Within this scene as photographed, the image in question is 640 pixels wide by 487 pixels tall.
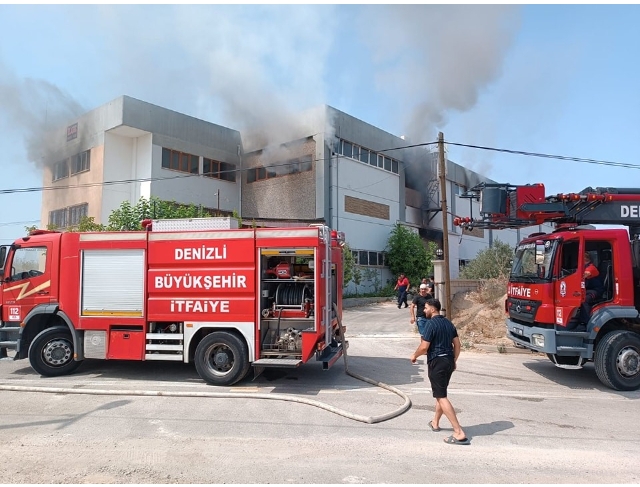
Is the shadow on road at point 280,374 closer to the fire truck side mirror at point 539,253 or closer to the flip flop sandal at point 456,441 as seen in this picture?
the flip flop sandal at point 456,441

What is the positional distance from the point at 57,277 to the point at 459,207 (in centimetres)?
3078

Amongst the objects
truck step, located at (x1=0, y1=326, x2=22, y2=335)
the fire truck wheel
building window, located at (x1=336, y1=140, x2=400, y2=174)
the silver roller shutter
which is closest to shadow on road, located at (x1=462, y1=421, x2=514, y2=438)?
the fire truck wheel

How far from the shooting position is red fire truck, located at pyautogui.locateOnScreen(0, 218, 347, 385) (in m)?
7.45

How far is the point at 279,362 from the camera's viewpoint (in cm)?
721

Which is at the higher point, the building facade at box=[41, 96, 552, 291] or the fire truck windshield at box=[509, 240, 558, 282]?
the building facade at box=[41, 96, 552, 291]

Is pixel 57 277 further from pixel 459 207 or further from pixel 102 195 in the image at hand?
pixel 459 207

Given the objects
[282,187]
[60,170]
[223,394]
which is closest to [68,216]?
[60,170]

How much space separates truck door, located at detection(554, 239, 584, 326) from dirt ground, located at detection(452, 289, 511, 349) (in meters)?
4.00

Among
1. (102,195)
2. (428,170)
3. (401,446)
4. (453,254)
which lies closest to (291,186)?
(102,195)

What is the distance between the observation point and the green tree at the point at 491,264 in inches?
720

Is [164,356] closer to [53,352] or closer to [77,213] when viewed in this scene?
[53,352]

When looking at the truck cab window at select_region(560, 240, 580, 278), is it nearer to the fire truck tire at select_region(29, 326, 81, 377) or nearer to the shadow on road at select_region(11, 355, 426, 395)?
the shadow on road at select_region(11, 355, 426, 395)

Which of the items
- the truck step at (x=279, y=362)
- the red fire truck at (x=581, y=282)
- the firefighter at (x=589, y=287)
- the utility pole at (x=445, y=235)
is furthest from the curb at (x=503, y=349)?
the truck step at (x=279, y=362)

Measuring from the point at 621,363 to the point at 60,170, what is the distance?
85.0 ft
